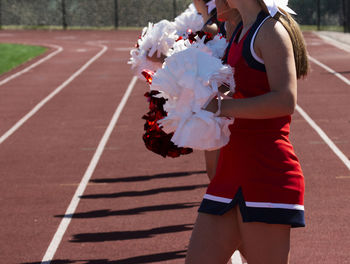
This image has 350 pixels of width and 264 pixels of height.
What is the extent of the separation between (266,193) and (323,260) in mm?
2919

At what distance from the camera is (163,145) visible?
4129 mm

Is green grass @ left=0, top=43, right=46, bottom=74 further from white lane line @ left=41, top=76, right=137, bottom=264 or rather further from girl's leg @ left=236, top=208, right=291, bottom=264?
girl's leg @ left=236, top=208, right=291, bottom=264

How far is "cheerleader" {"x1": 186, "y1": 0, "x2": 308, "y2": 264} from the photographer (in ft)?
10.7

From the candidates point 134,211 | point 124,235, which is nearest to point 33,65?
point 134,211

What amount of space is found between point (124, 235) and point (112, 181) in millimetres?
2286

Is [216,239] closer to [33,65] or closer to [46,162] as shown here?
[46,162]

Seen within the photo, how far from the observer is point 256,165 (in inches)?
134

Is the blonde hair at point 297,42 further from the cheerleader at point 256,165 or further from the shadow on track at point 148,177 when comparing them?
the shadow on track at point 148,177

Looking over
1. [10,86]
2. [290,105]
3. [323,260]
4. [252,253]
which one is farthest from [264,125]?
[10,86]

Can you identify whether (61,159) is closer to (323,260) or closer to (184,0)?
→ (323,260)

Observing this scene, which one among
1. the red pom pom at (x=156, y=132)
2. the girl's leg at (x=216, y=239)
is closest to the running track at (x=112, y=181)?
the red pom pom at (x=156, y=132)

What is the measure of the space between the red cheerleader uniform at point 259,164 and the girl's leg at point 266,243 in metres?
0.04

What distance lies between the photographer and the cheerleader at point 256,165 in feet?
10.7

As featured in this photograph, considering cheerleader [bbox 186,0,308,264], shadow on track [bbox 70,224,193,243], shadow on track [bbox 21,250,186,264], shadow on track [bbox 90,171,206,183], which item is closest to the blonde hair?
cheerleader [bbox 186,0,308,264]
